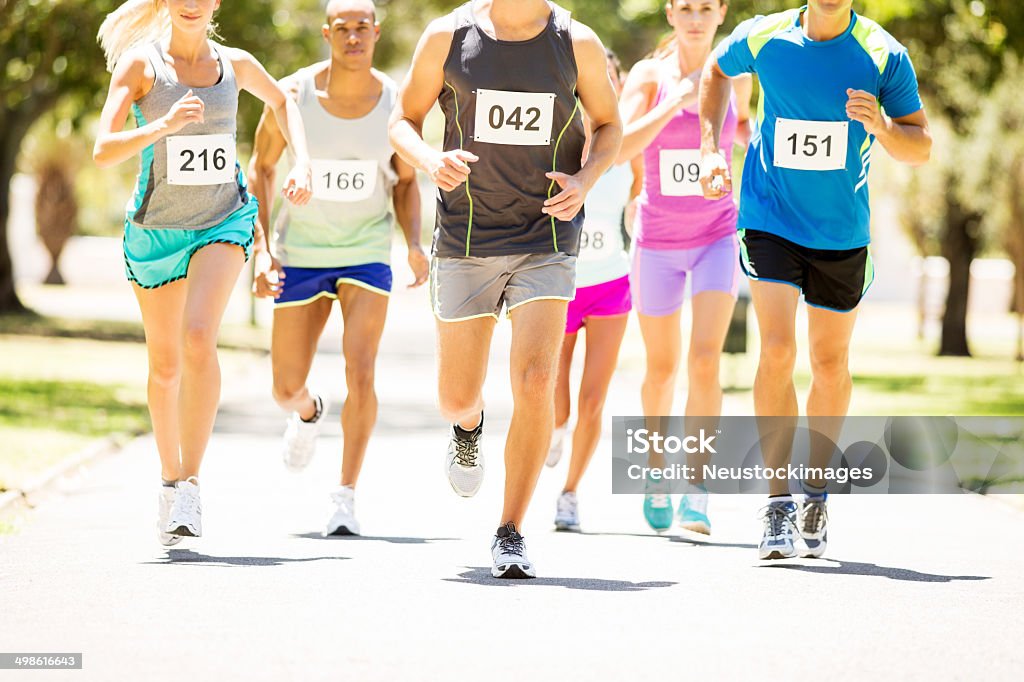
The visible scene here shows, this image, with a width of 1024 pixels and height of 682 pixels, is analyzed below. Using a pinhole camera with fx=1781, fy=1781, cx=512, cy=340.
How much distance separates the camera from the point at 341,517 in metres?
8.01

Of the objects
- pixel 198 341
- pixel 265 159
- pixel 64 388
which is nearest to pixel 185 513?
pixel 198 341

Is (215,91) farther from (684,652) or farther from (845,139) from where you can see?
(684,652)

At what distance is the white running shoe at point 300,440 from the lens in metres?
8.95

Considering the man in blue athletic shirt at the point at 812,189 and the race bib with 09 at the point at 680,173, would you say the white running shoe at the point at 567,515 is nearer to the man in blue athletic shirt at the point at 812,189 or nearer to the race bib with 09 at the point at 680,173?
the man in blue athletic shirt at the point at 812,189

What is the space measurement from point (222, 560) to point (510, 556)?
123cm

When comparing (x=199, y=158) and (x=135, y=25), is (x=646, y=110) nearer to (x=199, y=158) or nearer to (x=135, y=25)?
A: (x=199, y=158)

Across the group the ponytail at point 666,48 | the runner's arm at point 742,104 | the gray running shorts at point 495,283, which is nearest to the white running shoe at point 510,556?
the gray running shorts at point 495,283

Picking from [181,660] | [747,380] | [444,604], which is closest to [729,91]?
[444,604]

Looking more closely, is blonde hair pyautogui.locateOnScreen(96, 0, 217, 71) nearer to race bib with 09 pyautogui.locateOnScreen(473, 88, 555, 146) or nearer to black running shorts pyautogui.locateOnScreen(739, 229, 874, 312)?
race bib with 09 pyautogui.locateOnScreen(473, 88, 555, 146)

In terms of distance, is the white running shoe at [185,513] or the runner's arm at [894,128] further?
the white running shoe at [185,513]

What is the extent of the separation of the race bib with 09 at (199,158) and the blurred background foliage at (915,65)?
768 cm

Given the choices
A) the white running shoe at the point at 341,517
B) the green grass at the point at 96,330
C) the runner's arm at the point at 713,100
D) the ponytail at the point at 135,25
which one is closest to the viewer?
the ponytail at the point at 135,25

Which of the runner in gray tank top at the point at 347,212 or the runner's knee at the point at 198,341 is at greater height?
the runner in gray tank top at the point at 347,212

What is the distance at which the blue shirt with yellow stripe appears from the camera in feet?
23.5
